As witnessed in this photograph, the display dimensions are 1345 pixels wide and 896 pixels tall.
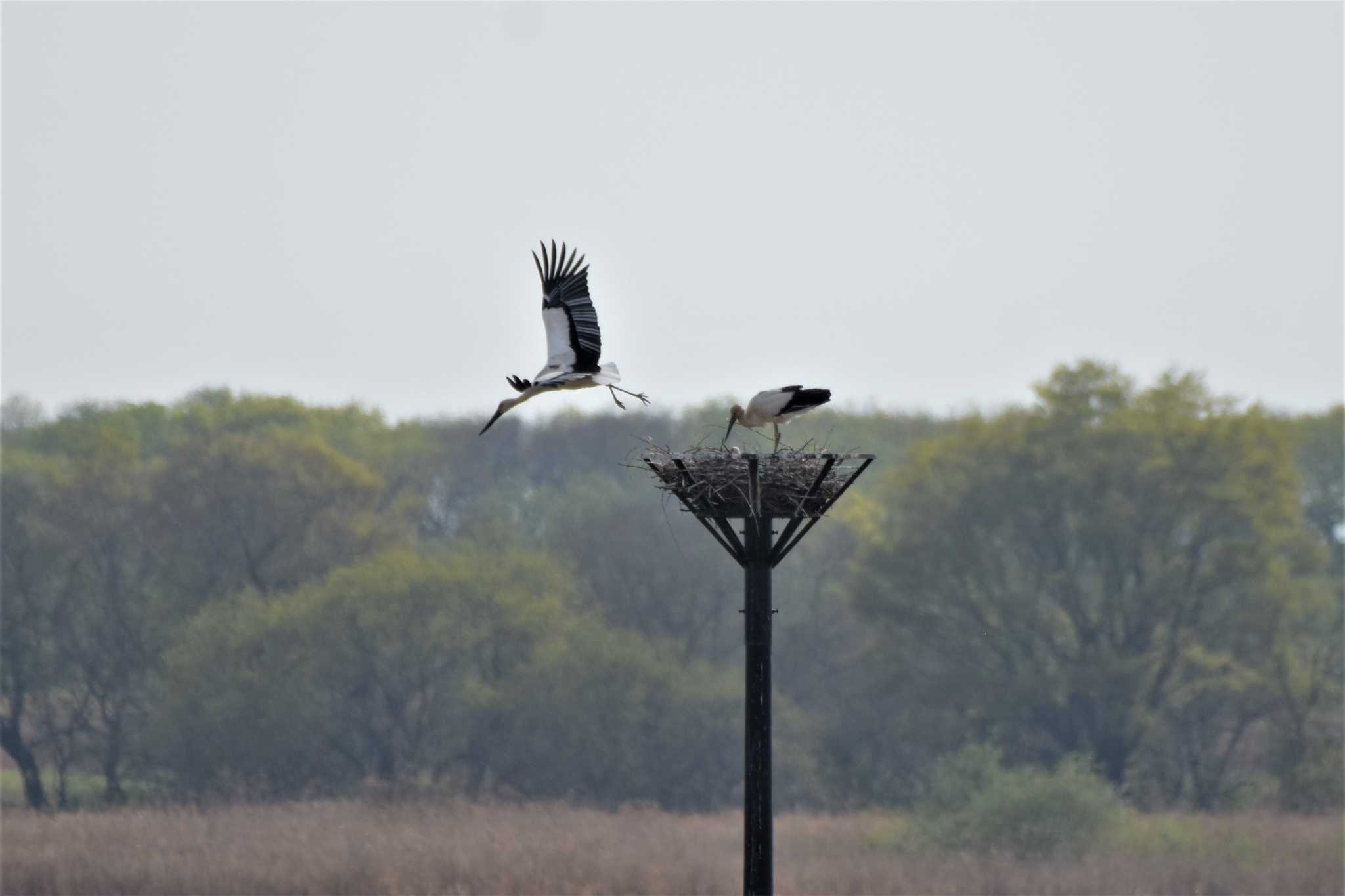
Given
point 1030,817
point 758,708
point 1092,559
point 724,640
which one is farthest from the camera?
point 724,640

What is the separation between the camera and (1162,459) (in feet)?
122

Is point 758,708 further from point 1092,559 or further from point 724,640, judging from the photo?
point 724,640

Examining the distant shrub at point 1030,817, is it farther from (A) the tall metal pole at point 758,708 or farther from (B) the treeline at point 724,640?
(A) the tall metal pole at point 758,708

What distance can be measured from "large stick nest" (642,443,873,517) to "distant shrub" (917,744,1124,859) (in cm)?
2014

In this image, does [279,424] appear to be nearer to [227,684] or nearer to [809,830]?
[227,684]

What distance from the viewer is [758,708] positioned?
1142cm

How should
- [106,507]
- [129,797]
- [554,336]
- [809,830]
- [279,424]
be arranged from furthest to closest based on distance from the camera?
[279,424], [106,507], [129,797], [809,830], [554,336]

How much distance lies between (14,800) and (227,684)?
17.9 feet

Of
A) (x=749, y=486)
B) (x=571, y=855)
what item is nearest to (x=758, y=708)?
(x=749, y=486)

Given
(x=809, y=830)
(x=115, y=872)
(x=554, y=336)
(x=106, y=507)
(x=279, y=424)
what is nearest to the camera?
(x=554, y=336)

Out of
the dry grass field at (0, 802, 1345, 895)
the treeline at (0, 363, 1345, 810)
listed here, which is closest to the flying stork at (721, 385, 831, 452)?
the dry grass field at (0, 802, 1345, 895)

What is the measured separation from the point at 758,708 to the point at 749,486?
140 cm

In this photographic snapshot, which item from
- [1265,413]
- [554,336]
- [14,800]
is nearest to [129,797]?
[14,800]

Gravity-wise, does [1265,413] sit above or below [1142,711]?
above
